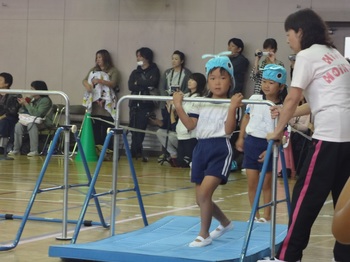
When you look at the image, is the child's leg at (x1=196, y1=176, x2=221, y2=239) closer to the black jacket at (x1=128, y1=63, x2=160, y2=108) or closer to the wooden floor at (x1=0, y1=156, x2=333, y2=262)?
the wooden floor at (x1=0, y1=156, x2=333, y2=262)

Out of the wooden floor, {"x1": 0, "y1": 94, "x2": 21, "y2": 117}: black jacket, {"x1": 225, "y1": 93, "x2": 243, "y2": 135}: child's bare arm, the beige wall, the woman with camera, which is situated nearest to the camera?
{"x1": 225, "y1": 93, "x2": 243, "y2": 135}: child's bare arm

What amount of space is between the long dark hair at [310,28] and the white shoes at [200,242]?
174 cm

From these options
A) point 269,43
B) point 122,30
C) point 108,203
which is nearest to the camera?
point 108,203

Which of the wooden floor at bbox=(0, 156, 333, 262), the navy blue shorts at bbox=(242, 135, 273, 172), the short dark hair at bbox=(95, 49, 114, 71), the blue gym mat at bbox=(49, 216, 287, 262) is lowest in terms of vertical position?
the wooden floor at bbox=(0, 156, 333, 262)

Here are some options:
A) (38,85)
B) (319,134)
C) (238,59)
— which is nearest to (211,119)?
(319,134)

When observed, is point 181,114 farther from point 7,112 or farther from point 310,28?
point 7,112

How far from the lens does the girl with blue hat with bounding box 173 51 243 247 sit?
6.17 metres

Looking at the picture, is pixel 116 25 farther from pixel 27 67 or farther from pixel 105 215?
pixel 105 215

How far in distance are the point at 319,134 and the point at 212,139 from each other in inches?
50.5

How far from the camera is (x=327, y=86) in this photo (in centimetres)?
520

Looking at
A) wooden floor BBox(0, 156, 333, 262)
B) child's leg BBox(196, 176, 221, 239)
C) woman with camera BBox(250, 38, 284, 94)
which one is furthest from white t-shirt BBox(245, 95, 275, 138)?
woman with camera BBox(250, 38, 284, 94)

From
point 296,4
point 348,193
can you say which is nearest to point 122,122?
point 296,4

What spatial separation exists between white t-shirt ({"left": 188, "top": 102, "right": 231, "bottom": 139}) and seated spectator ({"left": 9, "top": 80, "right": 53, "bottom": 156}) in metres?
10.1

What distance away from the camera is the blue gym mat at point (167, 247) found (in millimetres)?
5590
